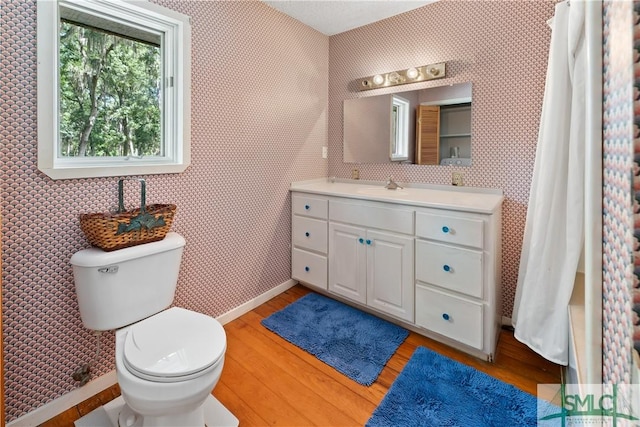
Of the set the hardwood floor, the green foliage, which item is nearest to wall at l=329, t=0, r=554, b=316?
the hardwood floor

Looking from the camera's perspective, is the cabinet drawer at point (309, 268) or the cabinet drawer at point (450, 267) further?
the cabinet drawer at point (309, 268)

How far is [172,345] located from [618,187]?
4.85ft

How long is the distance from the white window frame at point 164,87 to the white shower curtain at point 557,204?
1923 mm

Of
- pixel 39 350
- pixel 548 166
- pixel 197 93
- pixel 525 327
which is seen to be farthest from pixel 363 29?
pixel 39 350

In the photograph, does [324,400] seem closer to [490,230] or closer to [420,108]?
[490,230]

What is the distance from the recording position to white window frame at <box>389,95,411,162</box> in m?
2.56

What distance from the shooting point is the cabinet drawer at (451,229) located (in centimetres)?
179

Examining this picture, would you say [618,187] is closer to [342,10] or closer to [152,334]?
[152,334]

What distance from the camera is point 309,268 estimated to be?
2.68 metres

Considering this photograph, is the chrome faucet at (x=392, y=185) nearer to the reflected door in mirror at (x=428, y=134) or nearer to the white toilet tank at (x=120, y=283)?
the reflected door in mirror at (x=428, y=134)

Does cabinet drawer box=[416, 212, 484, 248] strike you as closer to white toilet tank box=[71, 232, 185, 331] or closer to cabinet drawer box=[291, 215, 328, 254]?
cabinet drawer box=[291, 215, 328, 254]

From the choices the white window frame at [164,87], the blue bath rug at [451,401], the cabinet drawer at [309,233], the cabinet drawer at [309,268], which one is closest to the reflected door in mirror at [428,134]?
the cabinet drawer at [309,233]

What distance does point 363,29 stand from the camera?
2744 mm

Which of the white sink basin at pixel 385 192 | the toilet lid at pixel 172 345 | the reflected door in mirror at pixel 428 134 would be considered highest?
the reflected door in mirror at pixel 428 134
